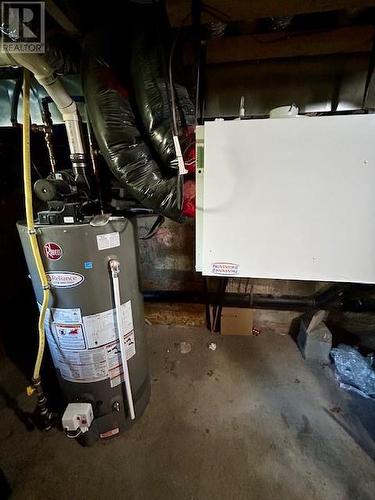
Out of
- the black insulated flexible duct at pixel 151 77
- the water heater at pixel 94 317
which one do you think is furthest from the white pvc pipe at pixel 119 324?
the black insulated flexible duct at pixel 151 77

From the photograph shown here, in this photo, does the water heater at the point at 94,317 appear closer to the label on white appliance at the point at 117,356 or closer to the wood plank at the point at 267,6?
the label on white appliance at the point at 117,356

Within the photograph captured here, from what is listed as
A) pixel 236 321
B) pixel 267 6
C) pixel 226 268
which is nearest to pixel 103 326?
pixel 226 268

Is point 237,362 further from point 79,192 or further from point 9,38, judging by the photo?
point 9,38

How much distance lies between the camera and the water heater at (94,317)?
3.12 feet

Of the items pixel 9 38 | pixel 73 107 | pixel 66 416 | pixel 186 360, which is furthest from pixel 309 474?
pixel 9 38

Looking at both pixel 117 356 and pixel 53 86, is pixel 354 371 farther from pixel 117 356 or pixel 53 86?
pixel 53 86

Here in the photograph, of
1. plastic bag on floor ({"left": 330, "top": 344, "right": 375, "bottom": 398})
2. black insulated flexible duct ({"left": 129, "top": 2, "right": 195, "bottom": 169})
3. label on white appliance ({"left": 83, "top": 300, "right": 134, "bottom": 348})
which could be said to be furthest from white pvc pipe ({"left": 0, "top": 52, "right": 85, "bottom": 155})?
plastic bag on floor ({"left": 330, "top": 344, "right": 375, "bottom": 398})

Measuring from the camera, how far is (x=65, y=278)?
38.2 inches

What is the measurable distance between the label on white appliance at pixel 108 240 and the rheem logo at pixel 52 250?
15 centimetres

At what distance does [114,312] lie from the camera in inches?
42.3

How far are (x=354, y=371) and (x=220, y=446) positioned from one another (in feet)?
3.39

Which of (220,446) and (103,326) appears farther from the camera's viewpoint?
(220,446)

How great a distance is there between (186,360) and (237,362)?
39 cm

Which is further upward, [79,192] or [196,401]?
[79,192]
